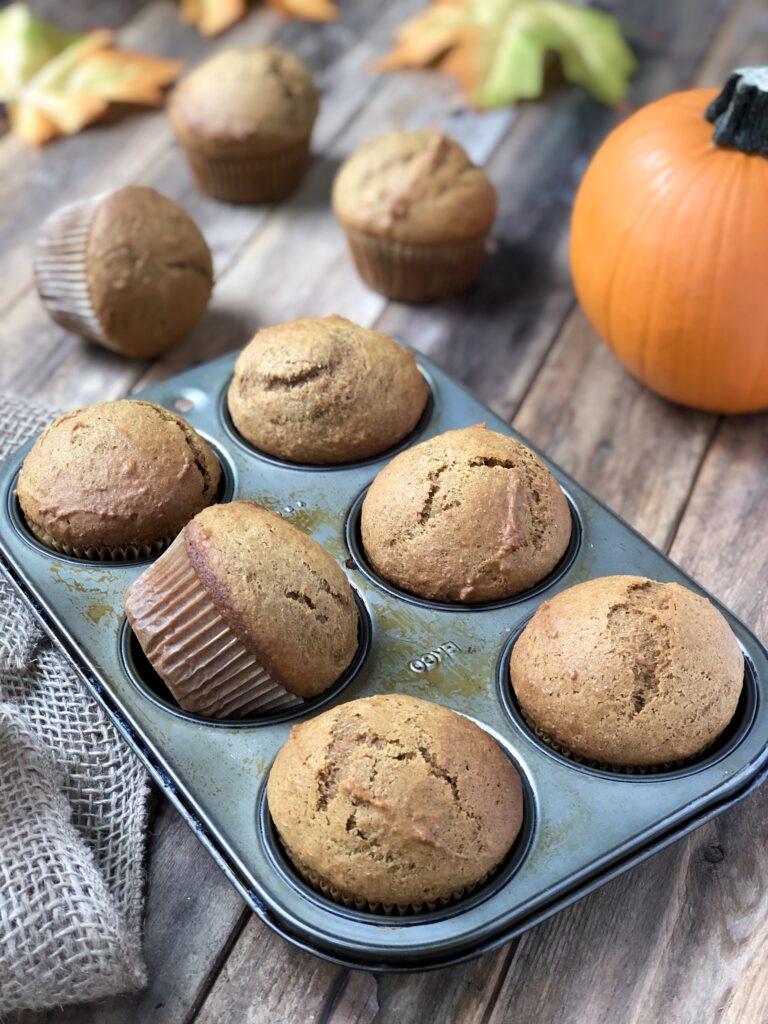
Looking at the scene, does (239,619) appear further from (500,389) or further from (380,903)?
(500,389)

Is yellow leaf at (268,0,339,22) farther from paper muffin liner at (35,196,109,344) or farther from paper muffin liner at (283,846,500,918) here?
paper muffin liner at (283,846,500,918)

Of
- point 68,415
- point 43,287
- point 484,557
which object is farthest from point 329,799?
point 43,287

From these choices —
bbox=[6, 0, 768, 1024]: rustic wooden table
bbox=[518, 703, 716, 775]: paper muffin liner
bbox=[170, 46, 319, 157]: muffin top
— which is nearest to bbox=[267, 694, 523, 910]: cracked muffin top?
bbox=[518, 703, 716, 775]: paper muffin liner

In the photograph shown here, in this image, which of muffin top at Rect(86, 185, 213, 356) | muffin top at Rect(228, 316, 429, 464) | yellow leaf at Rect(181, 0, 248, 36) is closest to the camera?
muffin top at Rect(228, 316, 429, 464)

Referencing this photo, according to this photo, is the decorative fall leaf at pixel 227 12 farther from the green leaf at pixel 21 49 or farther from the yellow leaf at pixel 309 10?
the green leaf at pixel 21 49

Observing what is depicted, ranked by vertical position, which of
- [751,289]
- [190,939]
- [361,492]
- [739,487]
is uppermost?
[751,289]

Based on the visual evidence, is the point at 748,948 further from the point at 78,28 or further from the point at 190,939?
the point at 78,28
